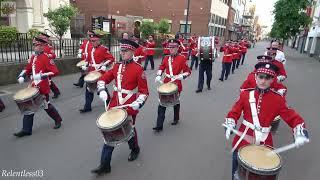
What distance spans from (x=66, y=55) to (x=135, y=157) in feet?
29.7

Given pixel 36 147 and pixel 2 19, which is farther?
pixel 2 19

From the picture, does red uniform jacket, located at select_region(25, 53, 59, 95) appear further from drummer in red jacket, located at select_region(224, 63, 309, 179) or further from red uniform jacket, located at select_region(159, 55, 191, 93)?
drummer in red jacket, located at select_region(224, 63, 309, 179)

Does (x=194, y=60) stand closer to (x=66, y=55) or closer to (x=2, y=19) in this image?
(x=66, y=55)

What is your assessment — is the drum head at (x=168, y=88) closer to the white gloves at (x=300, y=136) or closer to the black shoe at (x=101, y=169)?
the black shoe at (x=101, y=169)

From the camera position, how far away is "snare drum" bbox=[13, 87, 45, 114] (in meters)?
5.64

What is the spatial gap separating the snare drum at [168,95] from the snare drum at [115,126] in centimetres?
186

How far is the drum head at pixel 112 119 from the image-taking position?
4.29m

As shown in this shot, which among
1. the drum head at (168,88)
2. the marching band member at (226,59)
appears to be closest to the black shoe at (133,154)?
the drum head at (168,88)

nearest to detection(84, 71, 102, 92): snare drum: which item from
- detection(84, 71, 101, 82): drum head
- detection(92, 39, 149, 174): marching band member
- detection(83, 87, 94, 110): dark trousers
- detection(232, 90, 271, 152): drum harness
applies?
detection(84, 71, 101, 82): drum head

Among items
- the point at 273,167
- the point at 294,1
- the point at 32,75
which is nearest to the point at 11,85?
the point at 32,75

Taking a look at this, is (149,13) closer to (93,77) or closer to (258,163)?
(93,77)

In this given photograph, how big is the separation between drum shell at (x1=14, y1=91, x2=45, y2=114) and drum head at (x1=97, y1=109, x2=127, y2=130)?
6.43 feet

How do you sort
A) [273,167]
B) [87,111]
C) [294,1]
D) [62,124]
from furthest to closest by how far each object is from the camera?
1. [294,1]
2. [87,111]
3. [62,124]
4. [273,167]

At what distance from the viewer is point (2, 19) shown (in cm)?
1828
